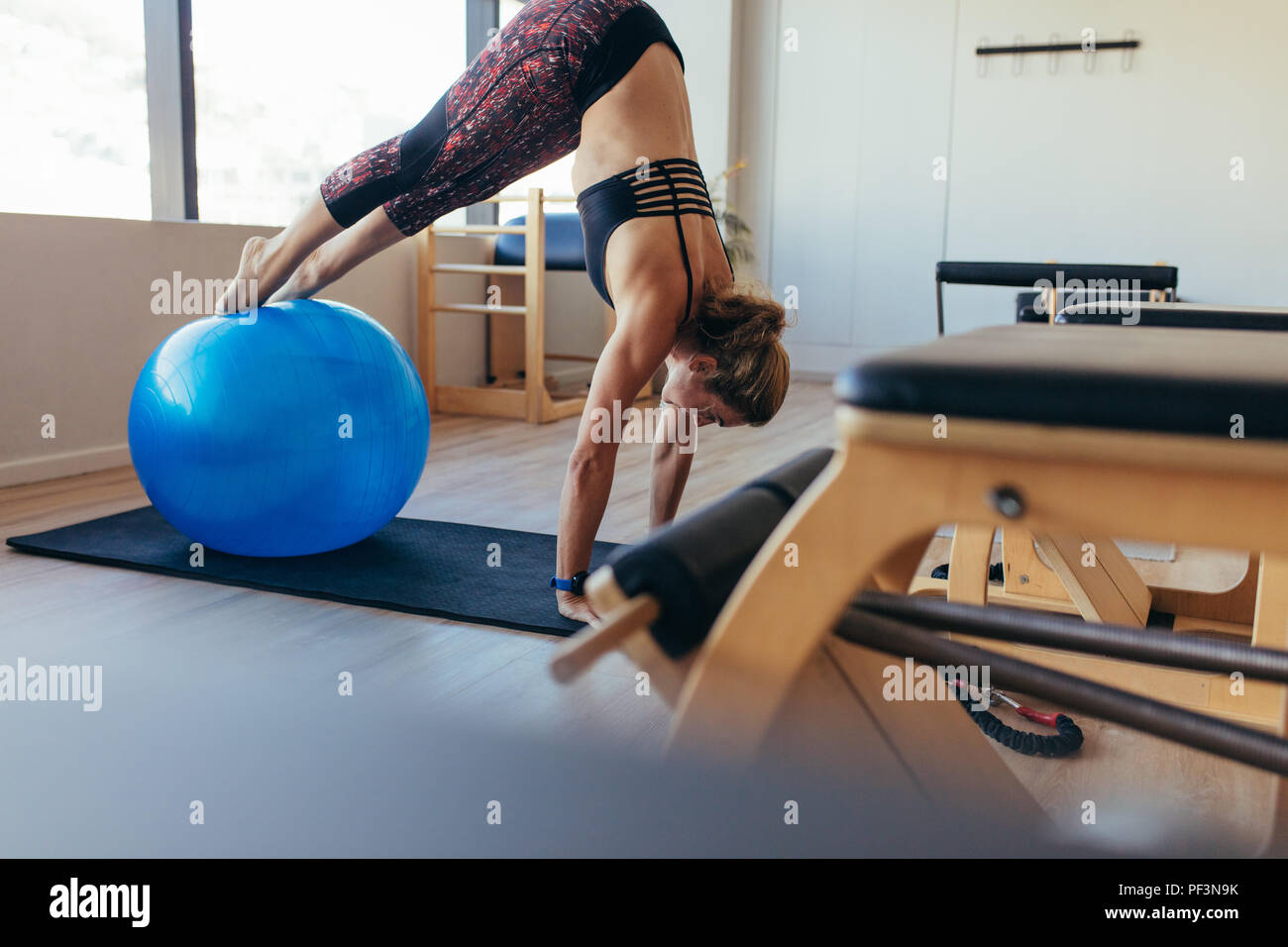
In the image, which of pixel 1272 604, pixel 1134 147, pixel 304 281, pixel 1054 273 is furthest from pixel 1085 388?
pixel 1134 147

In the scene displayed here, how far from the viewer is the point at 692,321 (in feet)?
6.36

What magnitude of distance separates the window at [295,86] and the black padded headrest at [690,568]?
11.2 feet

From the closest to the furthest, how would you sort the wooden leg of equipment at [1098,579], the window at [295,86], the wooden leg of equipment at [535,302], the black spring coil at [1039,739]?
the black spring coil at [1039,739], the wooden leg of equipment at [1098,579], the window at [295,86], the wooden leg of equipment at [535,302]

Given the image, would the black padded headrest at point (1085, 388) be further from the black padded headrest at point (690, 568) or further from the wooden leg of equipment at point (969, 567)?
the wooden leg of equipment at point (969, 567)

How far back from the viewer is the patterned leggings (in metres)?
1.92

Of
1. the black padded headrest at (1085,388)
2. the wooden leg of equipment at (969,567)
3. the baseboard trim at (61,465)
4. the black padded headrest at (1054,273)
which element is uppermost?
the black padded headrest at (1054,273)

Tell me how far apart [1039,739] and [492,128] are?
53.1 inches

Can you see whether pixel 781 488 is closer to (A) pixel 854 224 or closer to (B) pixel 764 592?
(B) pixel 764 592

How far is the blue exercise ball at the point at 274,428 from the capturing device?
2078mm

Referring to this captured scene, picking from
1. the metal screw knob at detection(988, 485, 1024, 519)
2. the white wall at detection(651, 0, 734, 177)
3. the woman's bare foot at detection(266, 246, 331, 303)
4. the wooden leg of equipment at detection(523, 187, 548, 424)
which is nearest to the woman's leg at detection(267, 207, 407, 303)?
the woman's bare foot at detection(266, 246, 331, 303)

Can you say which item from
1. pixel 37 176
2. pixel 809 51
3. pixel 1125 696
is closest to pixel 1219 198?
pixel 809 51

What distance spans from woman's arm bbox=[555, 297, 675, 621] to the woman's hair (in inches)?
3.4

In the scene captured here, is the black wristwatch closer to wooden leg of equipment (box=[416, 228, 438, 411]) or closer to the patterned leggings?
the patterned leggings

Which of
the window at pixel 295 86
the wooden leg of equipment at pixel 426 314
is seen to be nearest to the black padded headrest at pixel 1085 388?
the window at pixel 295 86
